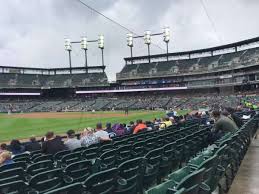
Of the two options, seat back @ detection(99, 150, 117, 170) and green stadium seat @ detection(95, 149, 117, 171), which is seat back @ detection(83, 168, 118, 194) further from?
seat back @ detection(99, 150, 117, 170)

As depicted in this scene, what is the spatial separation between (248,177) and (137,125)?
6659 mm

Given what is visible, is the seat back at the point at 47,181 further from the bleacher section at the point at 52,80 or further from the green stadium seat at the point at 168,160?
the bleacher section at the point at 52,80

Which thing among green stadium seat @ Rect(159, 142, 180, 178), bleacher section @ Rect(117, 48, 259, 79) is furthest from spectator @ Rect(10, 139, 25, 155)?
bleacher section @ Rect(117, 48, 259, 79)

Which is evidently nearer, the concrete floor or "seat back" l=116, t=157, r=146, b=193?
"seat back" l=116, t=157, r=146, b=193

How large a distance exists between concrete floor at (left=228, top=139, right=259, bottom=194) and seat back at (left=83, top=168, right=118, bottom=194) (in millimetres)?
2592

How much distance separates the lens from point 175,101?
258ft

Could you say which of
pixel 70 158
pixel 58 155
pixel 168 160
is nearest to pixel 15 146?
pixel 58 155

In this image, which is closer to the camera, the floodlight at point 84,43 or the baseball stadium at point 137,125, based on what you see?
the baseball stadium at point 137,125

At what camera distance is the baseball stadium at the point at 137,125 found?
197 inches

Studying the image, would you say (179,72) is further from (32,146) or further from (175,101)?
(32,146)

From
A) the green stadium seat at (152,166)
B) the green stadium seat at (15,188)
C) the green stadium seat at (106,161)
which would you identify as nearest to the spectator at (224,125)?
the green stadium seat at (152,166)

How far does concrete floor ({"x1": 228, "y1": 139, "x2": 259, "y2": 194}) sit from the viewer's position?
20.8 feet

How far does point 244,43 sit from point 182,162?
77849mm

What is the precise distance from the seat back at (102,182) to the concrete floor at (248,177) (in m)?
2.59
